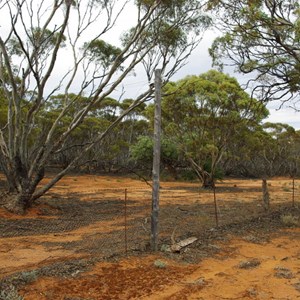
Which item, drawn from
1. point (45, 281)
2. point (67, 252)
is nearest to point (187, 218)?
point (67, 252)

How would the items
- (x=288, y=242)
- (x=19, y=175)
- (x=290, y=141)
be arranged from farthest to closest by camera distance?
(x=290, y=141), (x=19, y=175), (x=288, y=242)

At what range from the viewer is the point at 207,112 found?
83.8 feet

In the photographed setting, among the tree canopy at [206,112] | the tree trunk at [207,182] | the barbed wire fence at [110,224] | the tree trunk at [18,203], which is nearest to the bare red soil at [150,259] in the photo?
the barbed wire fence at [110,224]

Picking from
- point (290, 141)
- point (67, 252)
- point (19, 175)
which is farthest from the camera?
point (290, 141)

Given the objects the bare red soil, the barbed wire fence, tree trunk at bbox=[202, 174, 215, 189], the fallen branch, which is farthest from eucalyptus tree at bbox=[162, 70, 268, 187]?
the fallen branch

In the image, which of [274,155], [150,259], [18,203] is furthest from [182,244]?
[274,155]

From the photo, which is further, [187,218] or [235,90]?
[235,90]

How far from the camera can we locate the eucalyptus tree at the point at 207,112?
24125 millimetres

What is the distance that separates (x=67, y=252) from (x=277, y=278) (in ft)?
14.7

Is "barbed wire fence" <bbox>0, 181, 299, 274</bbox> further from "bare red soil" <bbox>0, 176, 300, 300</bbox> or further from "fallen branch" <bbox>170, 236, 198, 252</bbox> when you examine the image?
"fallen branch" <bbox>170, 236, 198, 252</bbox>

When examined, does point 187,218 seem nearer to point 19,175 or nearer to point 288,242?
point 288,242

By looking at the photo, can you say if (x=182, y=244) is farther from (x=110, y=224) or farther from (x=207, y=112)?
(x=207, y=112)

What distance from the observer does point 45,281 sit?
6.12m

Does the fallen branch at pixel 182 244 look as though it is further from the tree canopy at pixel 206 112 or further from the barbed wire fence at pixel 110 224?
the tree canopy at pixel 206 112
